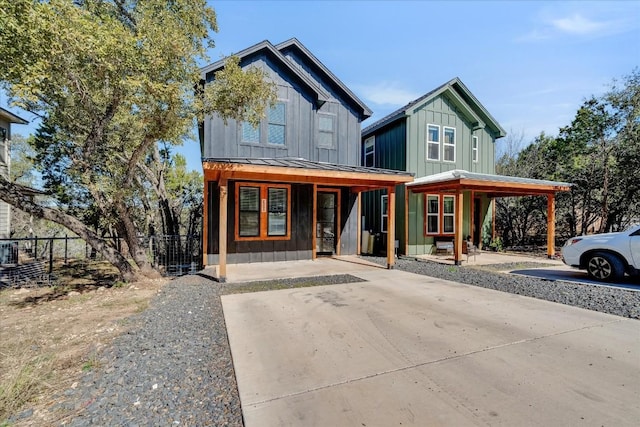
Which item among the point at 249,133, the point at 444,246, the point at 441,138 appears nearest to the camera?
the point at 249,133

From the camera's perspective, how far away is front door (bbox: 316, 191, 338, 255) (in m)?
10.7

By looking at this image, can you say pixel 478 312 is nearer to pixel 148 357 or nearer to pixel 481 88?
pixel 148 357

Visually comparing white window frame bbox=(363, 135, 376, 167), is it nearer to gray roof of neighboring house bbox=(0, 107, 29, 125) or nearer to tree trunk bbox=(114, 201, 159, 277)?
tree trunk bbox=(114, 201, 159, 277)

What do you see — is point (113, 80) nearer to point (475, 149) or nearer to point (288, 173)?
point (288, 173)

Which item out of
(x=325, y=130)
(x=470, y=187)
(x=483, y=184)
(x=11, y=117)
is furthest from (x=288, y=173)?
(x=11, y=117)

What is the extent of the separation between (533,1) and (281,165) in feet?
21.8

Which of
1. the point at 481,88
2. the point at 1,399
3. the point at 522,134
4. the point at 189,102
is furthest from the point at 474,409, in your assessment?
the point at 522,134

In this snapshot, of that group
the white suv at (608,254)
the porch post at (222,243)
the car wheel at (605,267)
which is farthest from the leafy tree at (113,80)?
the car wheel at (605,267)

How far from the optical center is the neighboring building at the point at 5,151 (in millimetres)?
12690

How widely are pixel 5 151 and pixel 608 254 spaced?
2195 cm

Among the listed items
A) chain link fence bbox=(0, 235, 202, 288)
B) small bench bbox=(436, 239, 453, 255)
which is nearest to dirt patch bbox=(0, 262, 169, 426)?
chain link fence bbox=(0, 235, 202, 288)

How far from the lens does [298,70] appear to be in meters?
Answer: 9.79

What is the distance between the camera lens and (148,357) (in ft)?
10.8

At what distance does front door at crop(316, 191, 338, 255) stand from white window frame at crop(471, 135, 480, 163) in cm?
651
